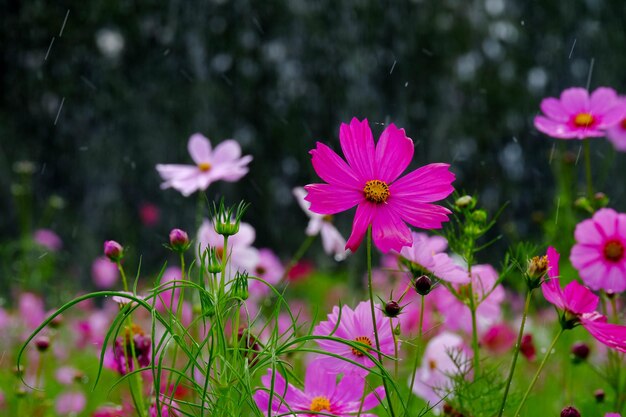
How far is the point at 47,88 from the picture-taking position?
503 cm

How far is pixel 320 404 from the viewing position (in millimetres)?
610

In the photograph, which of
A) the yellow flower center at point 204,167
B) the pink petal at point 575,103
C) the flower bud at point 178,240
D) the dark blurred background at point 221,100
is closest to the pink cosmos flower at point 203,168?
the yellow flower center at point 204,167

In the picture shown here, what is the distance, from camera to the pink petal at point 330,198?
1.80ft

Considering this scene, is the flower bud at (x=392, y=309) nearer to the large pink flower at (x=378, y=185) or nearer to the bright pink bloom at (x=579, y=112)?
the large pink flower at (x=378, y=185)

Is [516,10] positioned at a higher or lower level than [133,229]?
higher

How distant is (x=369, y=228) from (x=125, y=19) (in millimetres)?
4919

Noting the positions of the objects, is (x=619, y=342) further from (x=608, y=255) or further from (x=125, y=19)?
(x=125, y=19)

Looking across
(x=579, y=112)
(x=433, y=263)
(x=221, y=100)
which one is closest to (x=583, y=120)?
(x=579, y=112)

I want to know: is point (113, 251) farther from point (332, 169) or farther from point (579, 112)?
point (579, 112)

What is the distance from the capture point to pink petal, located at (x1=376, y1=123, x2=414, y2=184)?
1.81ft

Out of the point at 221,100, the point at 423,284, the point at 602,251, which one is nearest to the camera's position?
the point at 423,284

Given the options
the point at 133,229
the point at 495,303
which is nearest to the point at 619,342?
the point at 495,303

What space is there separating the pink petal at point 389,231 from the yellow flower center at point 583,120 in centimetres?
35

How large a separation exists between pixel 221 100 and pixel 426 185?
458cm
